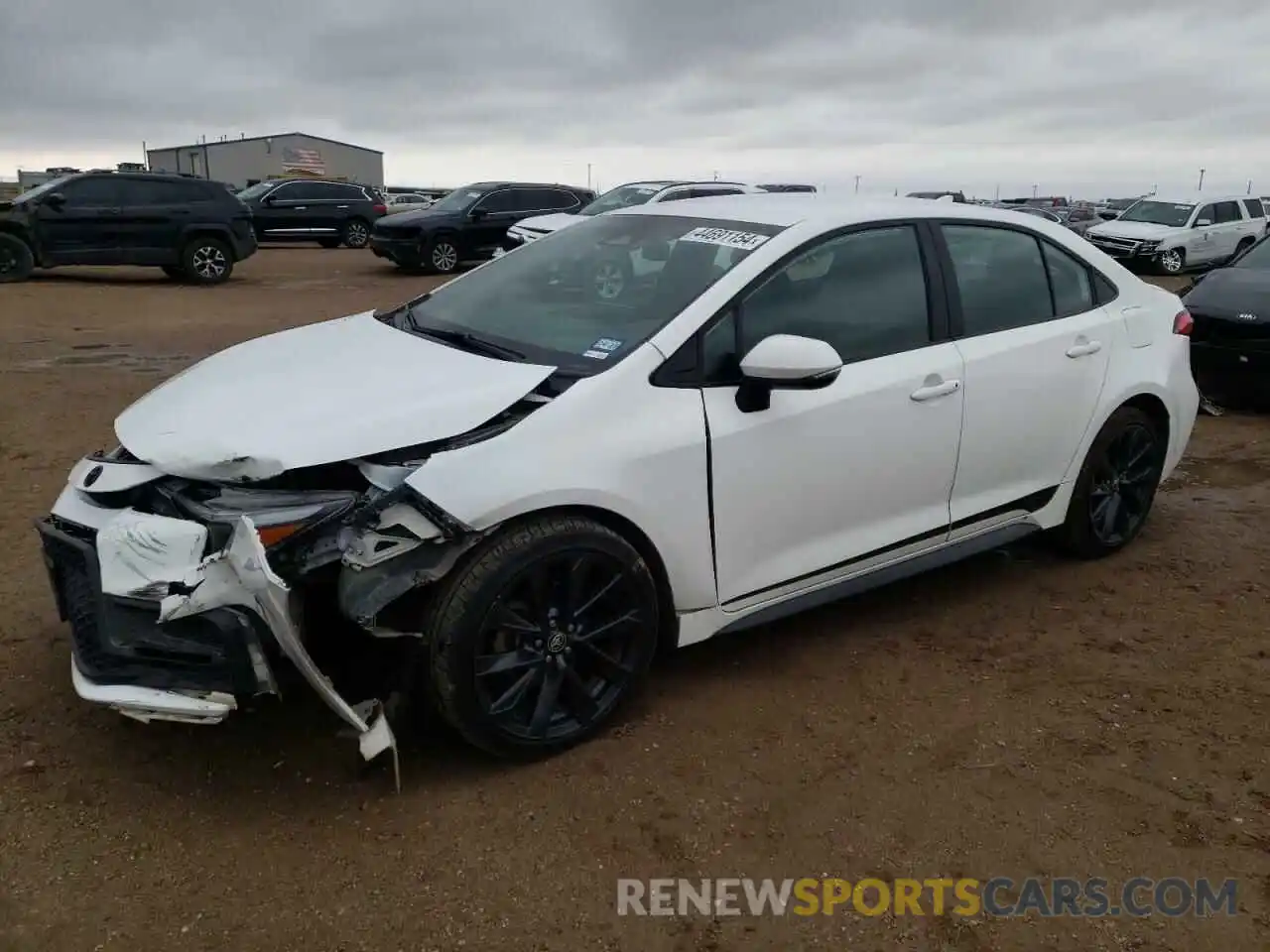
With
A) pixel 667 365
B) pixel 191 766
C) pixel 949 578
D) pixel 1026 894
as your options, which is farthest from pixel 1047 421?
pixel 191 766

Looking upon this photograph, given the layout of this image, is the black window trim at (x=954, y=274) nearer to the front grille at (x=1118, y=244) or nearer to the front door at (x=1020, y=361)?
the front door at (x=1020, y=361)

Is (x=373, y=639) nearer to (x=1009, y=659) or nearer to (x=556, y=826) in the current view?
(x=556, y=826)

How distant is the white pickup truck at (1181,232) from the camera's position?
1994 centimetres

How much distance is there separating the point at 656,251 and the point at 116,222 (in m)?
13.8

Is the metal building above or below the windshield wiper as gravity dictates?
above

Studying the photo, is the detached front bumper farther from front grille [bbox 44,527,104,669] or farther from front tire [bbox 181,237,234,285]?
front tire [bbox 181,237,234,285]

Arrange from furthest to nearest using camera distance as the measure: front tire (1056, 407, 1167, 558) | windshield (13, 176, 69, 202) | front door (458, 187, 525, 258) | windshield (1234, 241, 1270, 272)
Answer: front door (458, 187, 525, 258) → windshield (13, 176, 69, 202) → windshield (1234, 241, 1270, 272) → front tire (1056, 407, 1167, 558)

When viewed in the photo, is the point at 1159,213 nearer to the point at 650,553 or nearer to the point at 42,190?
the point at 42,190

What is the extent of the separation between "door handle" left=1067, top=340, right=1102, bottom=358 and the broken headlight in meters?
2.93

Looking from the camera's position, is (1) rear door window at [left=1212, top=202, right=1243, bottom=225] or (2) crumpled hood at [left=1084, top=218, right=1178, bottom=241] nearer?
(2) crumpled hood at [left=1084, top=218, right=1178, bottom=241]

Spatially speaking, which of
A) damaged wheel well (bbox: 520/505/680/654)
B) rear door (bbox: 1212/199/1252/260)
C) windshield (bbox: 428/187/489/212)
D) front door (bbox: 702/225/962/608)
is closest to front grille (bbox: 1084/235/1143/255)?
rear door (bbox: 1212/199/1252/260)

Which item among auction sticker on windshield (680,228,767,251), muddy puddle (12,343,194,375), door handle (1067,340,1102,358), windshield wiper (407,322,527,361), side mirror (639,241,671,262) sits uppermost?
auction sticker on windshield (680,228,767,251)

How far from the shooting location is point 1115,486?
4.63 metres

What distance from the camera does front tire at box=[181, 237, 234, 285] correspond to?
1559 cm
